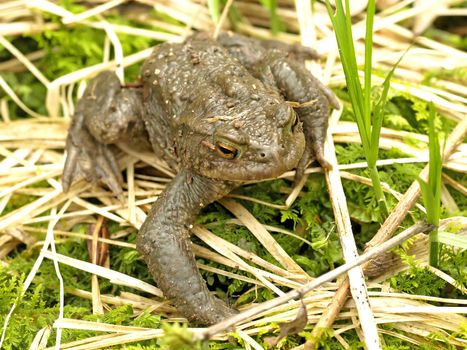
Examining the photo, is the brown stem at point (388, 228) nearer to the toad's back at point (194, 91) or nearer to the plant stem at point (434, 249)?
the plant stem at point (434, 249)

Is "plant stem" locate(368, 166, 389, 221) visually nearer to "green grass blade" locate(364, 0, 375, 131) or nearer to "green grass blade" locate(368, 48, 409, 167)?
"green grass blade" locate(368, 48, 409, 167)

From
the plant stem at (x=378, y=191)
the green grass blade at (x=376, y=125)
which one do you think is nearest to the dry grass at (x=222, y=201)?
the plant stem at (x=378, y=191)

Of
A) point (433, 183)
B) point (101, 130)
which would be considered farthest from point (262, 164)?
point (101, 130)

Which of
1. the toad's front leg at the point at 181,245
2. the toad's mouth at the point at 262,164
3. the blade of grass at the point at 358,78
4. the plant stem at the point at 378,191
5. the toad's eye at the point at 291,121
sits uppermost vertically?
the blade of grass at the point at 358,78

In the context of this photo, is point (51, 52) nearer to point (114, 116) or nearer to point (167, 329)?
point (114, 116)

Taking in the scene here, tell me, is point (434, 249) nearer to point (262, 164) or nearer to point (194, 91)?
point (262, 164)

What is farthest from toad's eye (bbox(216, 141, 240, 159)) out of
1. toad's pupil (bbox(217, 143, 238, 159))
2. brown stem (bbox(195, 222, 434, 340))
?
brown stem (bbox(195, 222, 434, 340))

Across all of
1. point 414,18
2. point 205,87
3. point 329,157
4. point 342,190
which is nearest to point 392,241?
point 342,190
